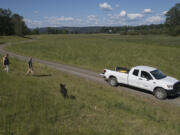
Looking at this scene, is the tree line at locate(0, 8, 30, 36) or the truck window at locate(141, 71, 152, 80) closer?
the truck window at locate(141, 71, 152, 80)

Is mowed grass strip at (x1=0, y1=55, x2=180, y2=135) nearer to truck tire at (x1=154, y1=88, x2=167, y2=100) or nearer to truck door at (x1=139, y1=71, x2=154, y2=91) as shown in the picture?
truck tire at (x1=154, y1=88, x2=167, y2=100)

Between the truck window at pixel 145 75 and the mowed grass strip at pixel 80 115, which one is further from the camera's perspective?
the truck window at pixel 145 75

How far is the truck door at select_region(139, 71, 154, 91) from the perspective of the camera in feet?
36.1

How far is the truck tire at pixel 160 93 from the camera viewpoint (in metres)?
10.4

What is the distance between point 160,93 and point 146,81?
3.98ft

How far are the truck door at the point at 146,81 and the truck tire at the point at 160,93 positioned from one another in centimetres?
46

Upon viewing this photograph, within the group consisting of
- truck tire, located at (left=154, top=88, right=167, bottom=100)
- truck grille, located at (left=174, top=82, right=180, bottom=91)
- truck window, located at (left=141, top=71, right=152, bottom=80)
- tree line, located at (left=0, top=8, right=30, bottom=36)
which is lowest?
truck tire, located at (left=154, top=88, right=167, bottom=100)

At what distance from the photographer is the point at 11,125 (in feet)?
18.7

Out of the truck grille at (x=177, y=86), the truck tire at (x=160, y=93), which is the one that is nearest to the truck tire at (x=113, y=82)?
the truck tire at (x=160, y=93)

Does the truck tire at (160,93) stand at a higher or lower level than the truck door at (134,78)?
lower

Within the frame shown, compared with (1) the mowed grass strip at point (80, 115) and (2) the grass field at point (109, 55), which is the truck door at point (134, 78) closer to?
(1) the mowed grass strip at point (80, 115)

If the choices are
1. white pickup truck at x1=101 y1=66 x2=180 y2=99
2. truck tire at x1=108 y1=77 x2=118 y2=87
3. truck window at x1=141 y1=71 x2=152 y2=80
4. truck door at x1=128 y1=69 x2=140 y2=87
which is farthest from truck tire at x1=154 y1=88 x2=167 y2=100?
truck tire at x1=108 y1=77 x2=118 y2=87

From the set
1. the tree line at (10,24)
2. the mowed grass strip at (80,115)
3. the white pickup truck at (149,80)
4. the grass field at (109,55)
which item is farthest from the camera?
the tree line at (10,24)

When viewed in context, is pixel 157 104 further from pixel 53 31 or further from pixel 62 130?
pixel 53 31
